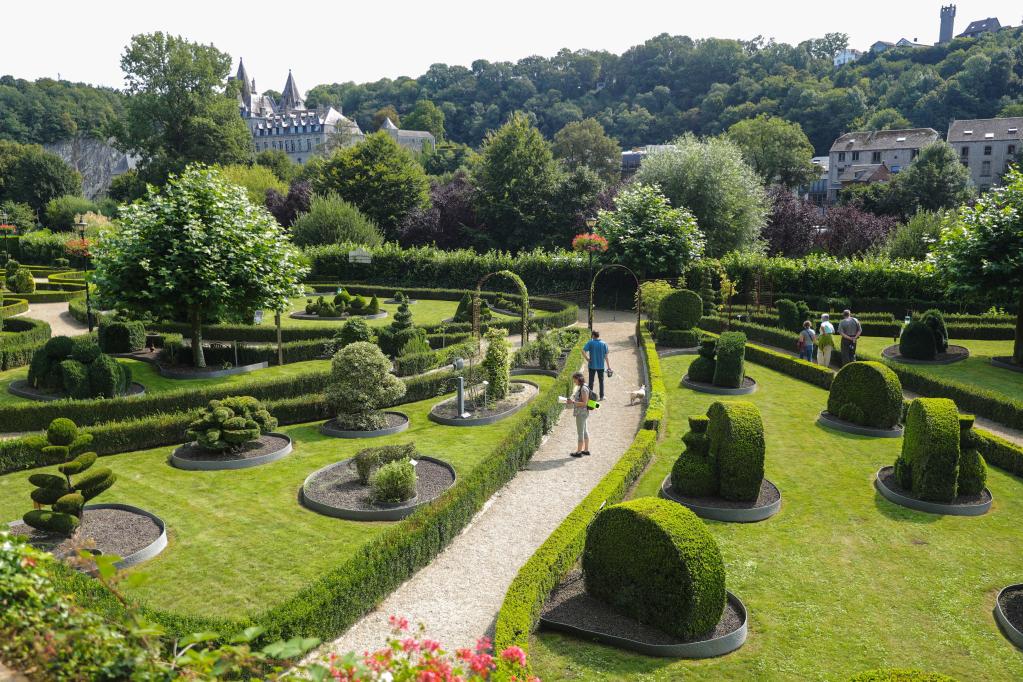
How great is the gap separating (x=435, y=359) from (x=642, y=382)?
699 centimetres

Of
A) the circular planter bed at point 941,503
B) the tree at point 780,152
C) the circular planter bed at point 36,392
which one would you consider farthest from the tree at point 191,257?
the tree at point 780,152

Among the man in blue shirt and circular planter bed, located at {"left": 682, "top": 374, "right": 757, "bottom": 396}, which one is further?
circular planter bed, located at {"left": 682, "top": 374, "right": 757, "bottom": 396}

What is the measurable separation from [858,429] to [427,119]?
15332 centimetres

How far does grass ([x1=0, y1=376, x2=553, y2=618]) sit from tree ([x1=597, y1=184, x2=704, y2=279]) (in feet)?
75.1

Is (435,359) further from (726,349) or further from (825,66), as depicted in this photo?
(825,66)

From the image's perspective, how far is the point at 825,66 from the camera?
14400 cm

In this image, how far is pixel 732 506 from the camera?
42.8 feet

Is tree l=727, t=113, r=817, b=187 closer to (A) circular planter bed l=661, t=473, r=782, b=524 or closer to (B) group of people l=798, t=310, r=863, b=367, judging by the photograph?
(B) group of people l=798, t=310, r=863, b=367

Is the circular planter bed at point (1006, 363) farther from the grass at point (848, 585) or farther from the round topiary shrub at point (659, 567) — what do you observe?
the round topiary shrub at point (659, 567)

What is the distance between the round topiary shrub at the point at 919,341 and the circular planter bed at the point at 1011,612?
16.7 metres

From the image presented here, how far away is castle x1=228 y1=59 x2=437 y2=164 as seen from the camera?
142 metres

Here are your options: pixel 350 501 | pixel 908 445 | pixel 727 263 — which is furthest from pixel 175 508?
pixel 727 263

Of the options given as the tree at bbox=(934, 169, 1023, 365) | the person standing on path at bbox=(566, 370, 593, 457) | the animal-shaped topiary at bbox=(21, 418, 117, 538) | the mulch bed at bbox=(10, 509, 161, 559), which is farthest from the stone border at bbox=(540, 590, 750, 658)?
the tree at bbox=(934, 169, 1023, 365)

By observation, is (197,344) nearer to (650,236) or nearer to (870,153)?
(650,236)
